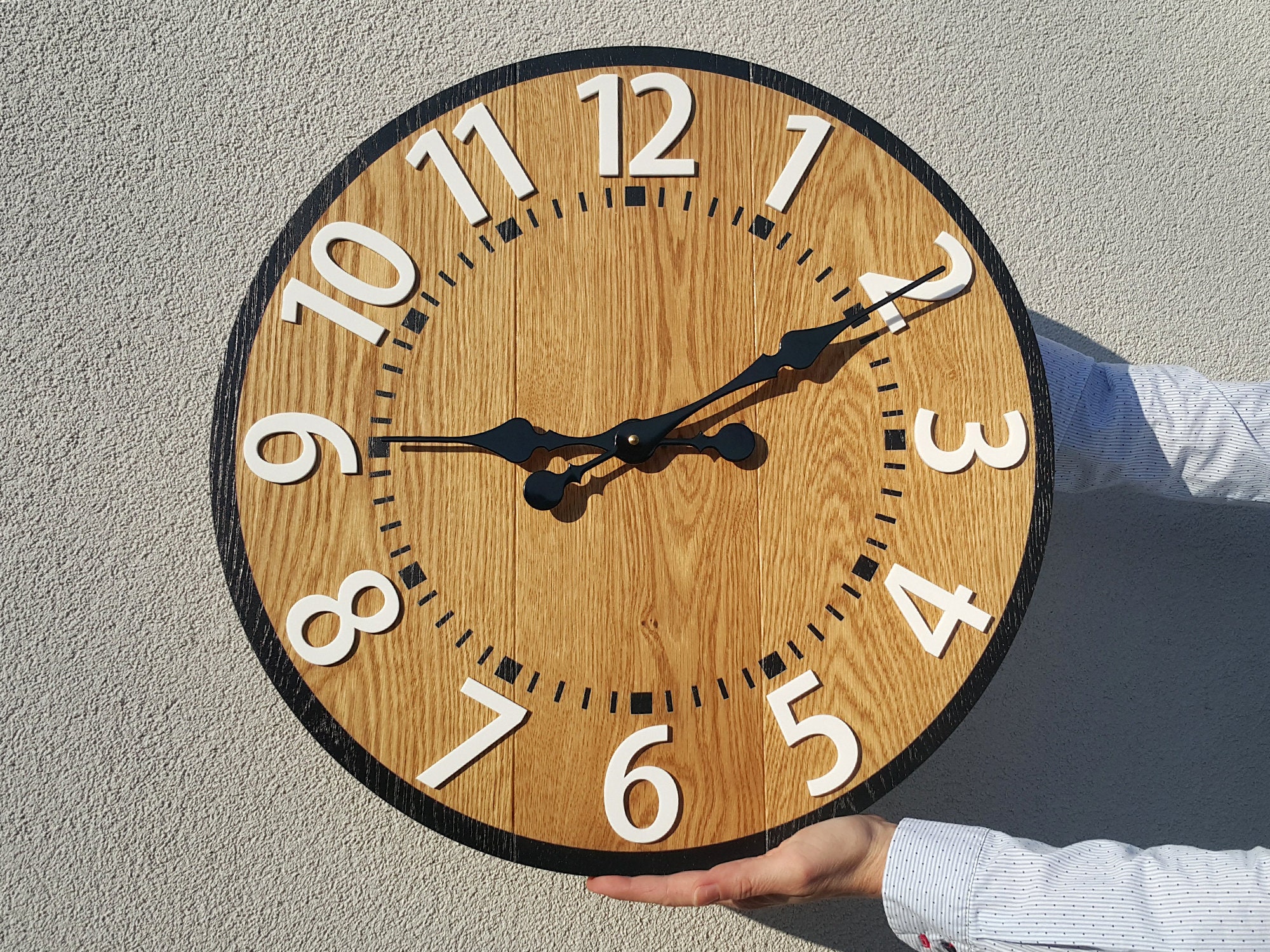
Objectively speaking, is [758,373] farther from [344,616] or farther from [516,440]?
[344,616]

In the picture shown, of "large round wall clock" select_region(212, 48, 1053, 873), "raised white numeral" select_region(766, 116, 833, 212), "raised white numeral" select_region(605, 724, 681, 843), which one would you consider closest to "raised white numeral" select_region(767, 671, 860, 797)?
"large round wall clock" select_region(212, 48, 1053, 873)

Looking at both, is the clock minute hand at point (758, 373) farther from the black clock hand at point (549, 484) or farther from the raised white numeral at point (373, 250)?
the raised white numeral at point (373, 250)

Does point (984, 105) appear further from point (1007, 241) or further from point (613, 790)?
point (613, 790)

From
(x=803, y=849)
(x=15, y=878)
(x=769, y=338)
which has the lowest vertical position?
(x=15, y=878)

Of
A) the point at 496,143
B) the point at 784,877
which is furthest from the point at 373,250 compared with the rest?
the point at 784,877

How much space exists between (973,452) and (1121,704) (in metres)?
0.64

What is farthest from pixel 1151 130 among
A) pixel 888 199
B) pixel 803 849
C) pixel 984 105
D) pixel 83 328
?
pixel 83 328

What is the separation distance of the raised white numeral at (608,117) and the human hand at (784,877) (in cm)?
70

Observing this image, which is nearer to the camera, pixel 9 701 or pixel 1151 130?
pixel 9 701

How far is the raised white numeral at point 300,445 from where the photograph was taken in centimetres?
91

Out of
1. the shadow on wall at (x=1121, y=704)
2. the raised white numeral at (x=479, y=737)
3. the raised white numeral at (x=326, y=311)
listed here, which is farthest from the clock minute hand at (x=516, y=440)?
the shadow on wall at (x=1121, y=704)

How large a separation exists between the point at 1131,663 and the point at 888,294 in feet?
2.48

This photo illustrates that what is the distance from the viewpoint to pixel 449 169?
3.13 feet

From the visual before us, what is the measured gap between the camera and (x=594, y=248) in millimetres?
951
